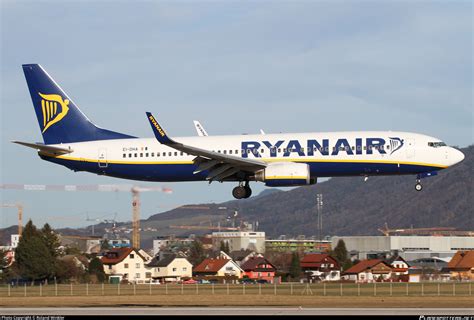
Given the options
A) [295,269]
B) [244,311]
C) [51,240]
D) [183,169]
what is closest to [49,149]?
[183,169]

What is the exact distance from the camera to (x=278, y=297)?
2480 inches

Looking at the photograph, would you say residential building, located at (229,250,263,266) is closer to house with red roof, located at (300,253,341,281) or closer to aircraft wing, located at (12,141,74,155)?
house with red roof, located at (300,253,341,281)

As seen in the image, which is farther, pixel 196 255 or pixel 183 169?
pixel 196 255

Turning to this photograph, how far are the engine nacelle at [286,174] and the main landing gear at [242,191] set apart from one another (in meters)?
2.44

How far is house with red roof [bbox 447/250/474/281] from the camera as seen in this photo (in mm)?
98188

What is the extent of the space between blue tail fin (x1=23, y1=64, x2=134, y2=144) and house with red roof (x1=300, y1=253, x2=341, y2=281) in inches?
1543

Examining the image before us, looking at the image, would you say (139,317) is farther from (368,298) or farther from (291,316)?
(368,298)

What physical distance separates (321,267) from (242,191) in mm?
51247

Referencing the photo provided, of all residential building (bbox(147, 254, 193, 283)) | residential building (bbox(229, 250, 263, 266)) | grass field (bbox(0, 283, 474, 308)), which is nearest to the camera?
grass field (bbox(0, 283, 474, 308))

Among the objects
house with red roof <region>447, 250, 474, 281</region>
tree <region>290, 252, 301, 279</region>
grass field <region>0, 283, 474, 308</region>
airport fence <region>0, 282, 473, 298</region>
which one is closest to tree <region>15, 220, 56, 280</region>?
airport fence <region>0, 282, 473, 298</region>

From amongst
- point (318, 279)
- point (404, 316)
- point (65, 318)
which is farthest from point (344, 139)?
point (318, 279)

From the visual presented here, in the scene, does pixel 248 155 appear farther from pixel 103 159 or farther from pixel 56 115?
pixel 56 115

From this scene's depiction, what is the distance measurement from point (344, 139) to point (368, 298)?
11071mm

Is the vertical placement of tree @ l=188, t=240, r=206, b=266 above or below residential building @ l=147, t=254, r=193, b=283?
above
